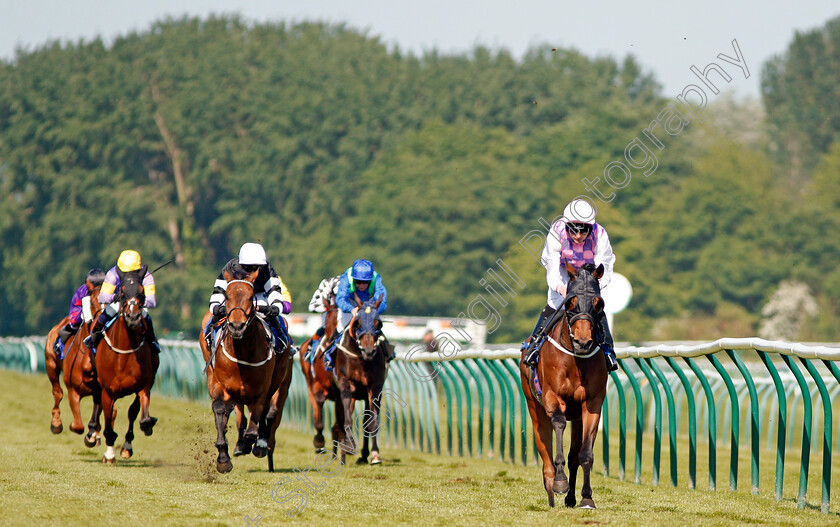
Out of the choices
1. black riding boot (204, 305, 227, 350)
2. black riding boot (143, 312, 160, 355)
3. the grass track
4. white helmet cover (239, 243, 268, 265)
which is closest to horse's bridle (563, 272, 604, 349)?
the grass track

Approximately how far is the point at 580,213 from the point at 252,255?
313cm

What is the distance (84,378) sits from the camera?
13.0 m

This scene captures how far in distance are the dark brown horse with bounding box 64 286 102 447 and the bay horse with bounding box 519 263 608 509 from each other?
5.45 meters

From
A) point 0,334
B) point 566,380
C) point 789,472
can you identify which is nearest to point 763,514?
point 566,380

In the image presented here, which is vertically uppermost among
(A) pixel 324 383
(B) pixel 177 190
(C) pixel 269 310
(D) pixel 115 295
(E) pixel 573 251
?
(B) pixel 177 190

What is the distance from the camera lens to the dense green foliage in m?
54.8

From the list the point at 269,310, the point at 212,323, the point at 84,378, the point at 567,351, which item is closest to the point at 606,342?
the point at 567,351

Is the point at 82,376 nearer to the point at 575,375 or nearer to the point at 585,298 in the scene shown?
the point at 575,375

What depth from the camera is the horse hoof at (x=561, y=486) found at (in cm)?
838

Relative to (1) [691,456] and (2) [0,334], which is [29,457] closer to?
(1) [691,456]

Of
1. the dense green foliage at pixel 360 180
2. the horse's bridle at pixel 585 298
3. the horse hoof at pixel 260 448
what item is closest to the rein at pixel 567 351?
the horse's bridle at pixel 585 298

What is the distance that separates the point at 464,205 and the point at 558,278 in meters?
46.2

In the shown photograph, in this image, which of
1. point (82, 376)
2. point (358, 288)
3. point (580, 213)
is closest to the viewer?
point (580, 213)

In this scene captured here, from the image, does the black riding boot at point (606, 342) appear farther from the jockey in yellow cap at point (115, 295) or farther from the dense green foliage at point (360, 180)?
the dense green foliage at point (360, 180)
